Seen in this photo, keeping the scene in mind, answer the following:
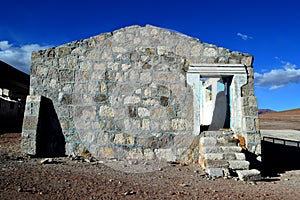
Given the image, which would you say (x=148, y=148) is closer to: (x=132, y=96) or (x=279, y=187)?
(x=132, y=96)

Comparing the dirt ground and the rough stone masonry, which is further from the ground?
the rough stone masonry

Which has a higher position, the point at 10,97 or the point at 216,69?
the point at 216,69

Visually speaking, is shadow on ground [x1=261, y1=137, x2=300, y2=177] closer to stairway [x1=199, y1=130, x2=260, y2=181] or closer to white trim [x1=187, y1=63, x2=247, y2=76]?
stairway [x1=199, y1=130, x2=260, y2=181]

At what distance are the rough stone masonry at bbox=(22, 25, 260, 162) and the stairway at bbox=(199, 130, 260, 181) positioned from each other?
14.5 inches

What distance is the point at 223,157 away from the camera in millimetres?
5270

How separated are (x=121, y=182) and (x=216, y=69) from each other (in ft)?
11.8

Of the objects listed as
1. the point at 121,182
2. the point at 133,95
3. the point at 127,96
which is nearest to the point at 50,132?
the point at 127,96

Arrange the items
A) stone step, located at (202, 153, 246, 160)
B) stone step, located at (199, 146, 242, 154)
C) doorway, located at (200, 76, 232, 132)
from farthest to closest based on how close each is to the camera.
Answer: doorway, located at (200, 76, 232, 132), stone step, located at (199, 146, 242, 154), stone step, located at (202, 153, 246, 160)

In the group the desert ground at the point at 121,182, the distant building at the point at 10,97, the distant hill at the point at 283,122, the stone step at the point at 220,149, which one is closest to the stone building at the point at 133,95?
the stone step at the point at 220,149

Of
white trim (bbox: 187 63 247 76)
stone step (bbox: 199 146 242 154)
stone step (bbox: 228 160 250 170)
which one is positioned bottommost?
stone step (bbox: 228 160 250 170)

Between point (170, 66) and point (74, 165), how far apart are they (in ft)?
10.2

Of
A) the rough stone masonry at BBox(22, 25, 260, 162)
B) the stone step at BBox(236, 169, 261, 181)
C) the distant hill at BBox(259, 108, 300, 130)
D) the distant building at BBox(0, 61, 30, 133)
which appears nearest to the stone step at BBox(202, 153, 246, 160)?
the stone step at BBox(236, 169, 261, 181)

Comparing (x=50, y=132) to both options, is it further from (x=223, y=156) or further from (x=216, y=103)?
(x=216, y=103)

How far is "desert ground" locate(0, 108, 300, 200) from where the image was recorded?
11.1 feet
